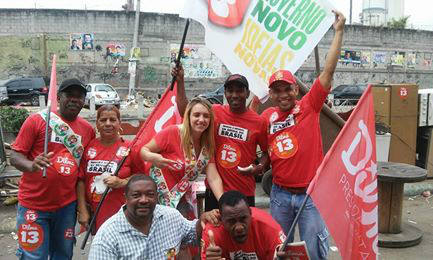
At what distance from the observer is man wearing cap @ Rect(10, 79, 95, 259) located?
3.27 m

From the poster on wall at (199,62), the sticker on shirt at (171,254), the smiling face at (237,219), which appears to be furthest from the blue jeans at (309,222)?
the poster on wall at (199,62)

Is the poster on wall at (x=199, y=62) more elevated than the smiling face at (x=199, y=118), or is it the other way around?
the poster on wall at (x=199, y=62)

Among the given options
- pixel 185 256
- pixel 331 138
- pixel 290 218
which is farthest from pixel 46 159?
pixel 331 138

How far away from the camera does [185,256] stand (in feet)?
10.1

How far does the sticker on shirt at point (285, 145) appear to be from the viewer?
3.28 metres

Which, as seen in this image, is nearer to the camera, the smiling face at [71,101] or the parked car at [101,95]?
the smiling face at [71,101]

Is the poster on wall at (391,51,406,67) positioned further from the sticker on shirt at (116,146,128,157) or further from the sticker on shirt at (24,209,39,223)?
the sticker on shirt at (24,209,39,223)

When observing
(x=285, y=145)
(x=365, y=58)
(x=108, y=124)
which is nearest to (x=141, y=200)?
(x=108, y=124)

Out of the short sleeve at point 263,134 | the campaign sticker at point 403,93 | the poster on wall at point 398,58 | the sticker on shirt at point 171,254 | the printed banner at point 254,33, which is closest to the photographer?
the sticker on shirt at point 171,254

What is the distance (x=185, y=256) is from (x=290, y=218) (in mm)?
899

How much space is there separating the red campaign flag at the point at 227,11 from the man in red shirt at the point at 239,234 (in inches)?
68.6

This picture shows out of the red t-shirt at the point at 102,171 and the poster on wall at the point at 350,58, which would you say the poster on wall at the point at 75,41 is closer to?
the poster on wall at the point at 350,58

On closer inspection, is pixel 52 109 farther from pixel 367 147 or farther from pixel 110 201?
pixel 367 147

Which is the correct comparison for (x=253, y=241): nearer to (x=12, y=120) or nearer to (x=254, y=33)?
(x=254, y=33)
